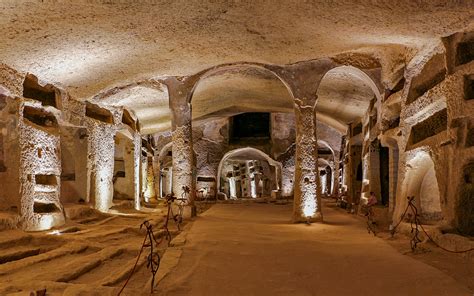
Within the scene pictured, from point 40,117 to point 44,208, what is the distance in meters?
1.95

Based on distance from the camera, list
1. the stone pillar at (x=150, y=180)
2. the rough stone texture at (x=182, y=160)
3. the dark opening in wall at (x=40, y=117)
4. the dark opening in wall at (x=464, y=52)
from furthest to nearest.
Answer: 1. the stone pillar at (x=150, y=180)
2. the rough stone texture at (x=182, y=160)
3. the dark opening in wall at (x=40, y=117)
4. the dark opening in wall at (x=464, y=52)

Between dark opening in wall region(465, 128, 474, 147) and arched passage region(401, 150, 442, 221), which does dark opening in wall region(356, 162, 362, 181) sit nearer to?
arched passage region(401, 150, 442, 221)

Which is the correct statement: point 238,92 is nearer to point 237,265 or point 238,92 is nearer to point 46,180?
point 46,180

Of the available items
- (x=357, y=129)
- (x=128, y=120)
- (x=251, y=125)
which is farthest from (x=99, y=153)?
(x=251, y=125)

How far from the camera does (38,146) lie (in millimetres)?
8023

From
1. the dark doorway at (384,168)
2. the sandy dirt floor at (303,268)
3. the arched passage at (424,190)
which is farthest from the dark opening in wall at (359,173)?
the sandy dirt floor at (303,268)

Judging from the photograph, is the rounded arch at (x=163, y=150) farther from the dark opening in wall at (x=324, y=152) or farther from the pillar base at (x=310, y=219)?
the pillar base at (x=310, y=219)

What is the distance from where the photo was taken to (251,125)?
2295 cm

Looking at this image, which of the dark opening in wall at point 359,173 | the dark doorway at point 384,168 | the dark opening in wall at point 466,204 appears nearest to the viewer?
the dark opening in wall at point 466,204

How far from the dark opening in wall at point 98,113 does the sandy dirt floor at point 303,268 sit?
5.35m

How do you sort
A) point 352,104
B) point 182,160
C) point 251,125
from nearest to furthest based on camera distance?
point 182,160 < point 352,104 < point 251,125

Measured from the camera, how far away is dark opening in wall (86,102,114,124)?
1070 centimetres

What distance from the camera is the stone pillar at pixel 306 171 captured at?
9484mm

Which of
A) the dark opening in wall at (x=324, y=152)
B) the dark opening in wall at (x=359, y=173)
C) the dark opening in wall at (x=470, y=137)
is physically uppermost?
the dark opening in wall at (x=324, y=152)
